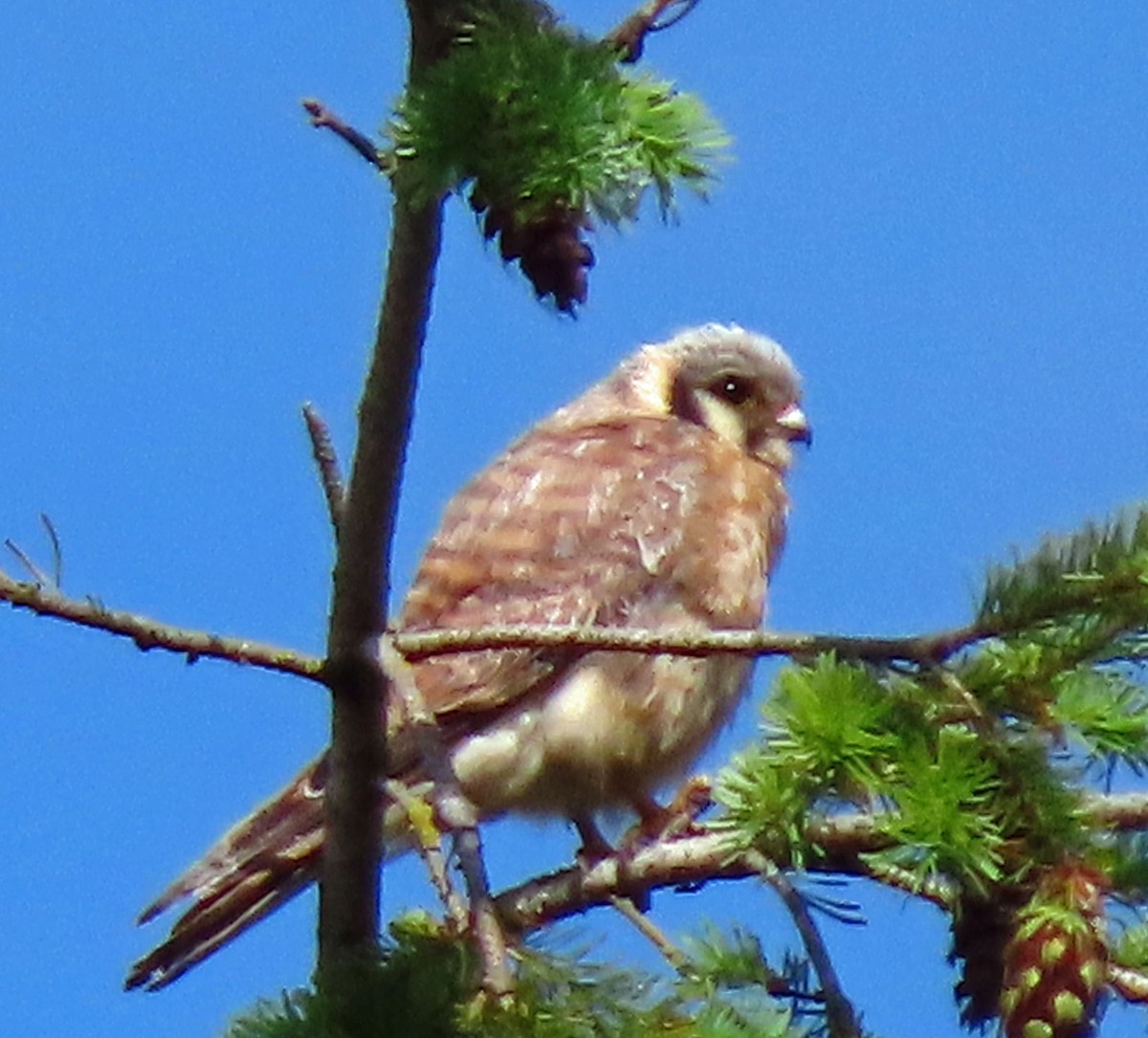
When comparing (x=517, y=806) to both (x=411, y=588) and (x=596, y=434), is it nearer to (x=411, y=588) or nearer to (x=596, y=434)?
(x=411, y=588)

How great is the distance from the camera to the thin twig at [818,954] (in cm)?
240

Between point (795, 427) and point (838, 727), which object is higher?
point (795, 427)

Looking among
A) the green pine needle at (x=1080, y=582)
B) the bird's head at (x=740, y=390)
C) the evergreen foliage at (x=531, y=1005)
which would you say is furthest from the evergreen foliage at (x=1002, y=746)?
the bird's head at (x=740, y=390)

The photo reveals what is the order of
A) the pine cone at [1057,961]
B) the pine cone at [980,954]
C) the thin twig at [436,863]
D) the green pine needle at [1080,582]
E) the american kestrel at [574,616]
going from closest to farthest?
the pine cone at [1057,961], the green pine needle at [1080,582], the pine cone at [980,954], the thin twig at [436,863], the american kestrel at [574,616]

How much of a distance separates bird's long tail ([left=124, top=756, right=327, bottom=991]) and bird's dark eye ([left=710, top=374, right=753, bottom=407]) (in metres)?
1.87

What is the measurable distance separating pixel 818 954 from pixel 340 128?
1015 millimetres

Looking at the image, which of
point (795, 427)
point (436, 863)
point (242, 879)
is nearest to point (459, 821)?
point (436, 863)

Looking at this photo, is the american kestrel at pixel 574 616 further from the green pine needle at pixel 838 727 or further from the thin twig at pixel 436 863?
the green pine needle at pixel 838 727

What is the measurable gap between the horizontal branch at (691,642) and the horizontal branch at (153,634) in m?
0.14

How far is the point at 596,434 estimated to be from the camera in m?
5.25

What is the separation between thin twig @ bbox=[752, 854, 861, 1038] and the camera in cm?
240

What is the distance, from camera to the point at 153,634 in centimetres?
275

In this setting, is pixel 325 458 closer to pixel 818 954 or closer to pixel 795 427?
pixel 818 954

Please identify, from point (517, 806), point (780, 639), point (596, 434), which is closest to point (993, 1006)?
point (780, 639)
